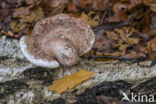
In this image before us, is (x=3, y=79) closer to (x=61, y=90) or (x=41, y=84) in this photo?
(x=41, y=84)


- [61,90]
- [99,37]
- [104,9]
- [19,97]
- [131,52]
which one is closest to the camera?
[19,97]

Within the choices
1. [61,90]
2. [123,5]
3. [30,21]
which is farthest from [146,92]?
[30,21]

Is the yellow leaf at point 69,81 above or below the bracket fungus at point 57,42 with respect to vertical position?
below

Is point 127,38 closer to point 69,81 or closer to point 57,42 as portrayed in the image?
point 57,42

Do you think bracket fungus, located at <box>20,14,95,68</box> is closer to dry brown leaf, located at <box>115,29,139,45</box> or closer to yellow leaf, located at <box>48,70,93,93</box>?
yellow leaf, located at <box>48,70,93,93</box>

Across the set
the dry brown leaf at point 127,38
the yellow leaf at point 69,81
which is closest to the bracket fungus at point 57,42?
the yellow leaf at point 69,81

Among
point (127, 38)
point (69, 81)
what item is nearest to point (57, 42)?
point (69, 81)

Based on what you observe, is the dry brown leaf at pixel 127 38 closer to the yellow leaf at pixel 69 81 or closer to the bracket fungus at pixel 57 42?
the bracket fungus at pixel 57 42
